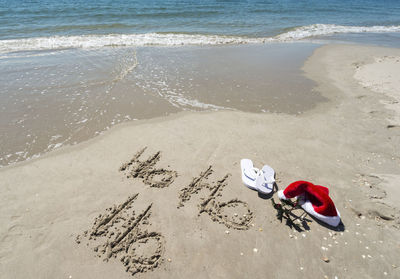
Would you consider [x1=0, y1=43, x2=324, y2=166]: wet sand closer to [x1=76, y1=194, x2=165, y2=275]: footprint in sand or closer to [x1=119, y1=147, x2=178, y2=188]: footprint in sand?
[x1=119, y1=147, x2=178, y2=188]: footprint in sand

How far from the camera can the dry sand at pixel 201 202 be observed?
338 cm

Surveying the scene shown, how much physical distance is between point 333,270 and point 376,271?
624 millimetres

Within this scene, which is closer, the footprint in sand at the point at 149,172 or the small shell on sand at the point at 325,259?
the small shell on sand at the point at 325,259

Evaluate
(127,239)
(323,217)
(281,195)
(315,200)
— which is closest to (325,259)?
(323,217)

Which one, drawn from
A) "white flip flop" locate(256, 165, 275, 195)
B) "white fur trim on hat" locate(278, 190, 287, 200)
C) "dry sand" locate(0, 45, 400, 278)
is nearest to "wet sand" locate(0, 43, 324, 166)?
"dry sand" locate(0, 45, 400, 278)

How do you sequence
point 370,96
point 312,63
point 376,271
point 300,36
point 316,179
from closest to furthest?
point 376,271 → point 316,179 → point 370,96 → point 312,63 → point 300,36

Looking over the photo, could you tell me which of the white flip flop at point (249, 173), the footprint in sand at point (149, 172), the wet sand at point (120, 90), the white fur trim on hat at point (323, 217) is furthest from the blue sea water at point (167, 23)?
→ the white fur trim on hat at point (323, 217)

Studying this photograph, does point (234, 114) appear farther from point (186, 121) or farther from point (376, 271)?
point (376, 271)

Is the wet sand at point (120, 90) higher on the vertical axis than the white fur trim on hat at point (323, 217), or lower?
higher

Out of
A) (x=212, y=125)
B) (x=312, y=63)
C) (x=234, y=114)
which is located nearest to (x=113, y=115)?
(x=212, y=125)

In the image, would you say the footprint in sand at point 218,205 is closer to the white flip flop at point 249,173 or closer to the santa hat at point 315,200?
the white flip flop at point 249,173

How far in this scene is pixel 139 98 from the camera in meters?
7.82

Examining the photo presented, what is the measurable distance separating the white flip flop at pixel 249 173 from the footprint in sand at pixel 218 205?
398mm

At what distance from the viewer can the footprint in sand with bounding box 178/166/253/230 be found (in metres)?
3.98
